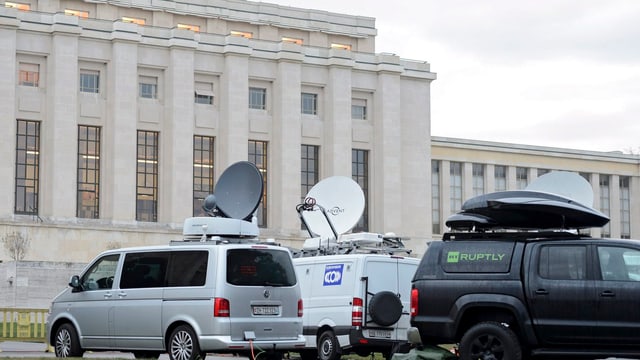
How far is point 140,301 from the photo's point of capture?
58.8 ft

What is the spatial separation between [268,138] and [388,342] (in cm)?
5380

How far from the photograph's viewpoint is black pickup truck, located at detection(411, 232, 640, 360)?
14477 mm

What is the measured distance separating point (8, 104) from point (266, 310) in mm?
51096

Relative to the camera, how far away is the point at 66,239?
213ft

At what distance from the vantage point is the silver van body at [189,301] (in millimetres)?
17047

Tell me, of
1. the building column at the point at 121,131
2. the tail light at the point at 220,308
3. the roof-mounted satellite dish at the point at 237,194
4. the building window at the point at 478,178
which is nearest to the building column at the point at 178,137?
the building column at the point at 121,131

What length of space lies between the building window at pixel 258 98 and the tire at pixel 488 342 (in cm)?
5929

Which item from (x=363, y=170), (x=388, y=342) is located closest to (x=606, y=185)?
(x=363, y=170)

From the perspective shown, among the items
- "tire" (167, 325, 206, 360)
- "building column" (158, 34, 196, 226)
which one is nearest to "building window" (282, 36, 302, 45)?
"building column" (158, 34, 196, 226)

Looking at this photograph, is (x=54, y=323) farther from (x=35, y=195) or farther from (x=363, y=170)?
(x=363, y=170)

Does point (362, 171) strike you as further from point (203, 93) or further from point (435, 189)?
point (203, 93)

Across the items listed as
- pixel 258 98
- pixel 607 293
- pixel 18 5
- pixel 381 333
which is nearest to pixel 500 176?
pixel 258 98

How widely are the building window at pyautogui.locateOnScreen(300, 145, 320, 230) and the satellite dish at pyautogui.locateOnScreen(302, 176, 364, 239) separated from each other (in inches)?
1724

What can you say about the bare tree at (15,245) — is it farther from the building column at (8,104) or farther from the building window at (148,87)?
Answer: the building window at (148,87)
